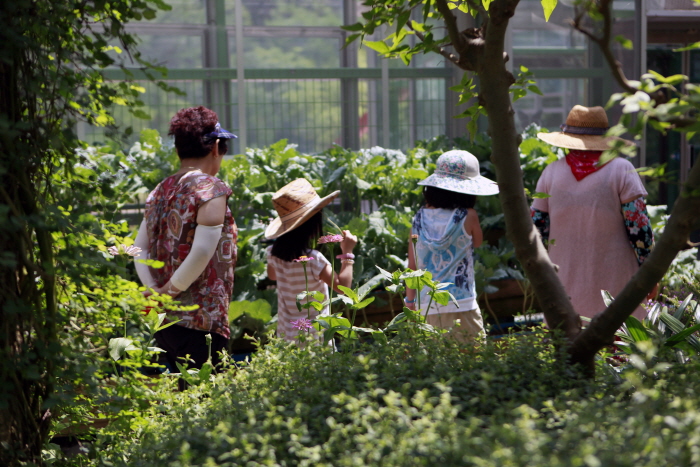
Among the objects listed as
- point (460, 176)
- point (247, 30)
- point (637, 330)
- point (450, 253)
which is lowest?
point (637, 330)

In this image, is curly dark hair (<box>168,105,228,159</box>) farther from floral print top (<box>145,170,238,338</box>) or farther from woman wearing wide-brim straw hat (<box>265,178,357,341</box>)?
woman wearing wide-brim straw hat (<box>265,178,357,341</box>)

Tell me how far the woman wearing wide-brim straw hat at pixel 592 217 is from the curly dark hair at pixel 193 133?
173 cm

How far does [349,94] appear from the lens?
24.6ft

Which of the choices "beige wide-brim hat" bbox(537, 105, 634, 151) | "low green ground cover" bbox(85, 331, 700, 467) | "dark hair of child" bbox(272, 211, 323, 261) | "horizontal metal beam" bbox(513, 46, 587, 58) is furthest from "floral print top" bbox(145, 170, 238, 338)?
"horizontal metal beam" bbox(513, 46, 587, 58)

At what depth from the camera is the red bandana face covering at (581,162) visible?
3.76 meters

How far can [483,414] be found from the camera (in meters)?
1.91

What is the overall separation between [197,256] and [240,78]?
4.18 m

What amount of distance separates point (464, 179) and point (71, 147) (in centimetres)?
223

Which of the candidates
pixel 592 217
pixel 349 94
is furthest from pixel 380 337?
pixel 349 94

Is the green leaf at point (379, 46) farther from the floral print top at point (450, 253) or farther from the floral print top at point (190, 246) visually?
the floral print top at point (450, 253)

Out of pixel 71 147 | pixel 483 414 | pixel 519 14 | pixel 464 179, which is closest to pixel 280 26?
pixel 519 14

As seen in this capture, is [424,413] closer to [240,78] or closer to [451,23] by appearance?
[451,23]

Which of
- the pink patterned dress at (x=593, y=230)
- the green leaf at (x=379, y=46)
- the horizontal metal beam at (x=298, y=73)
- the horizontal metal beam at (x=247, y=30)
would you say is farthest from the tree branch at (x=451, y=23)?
the horizontal metal beam at (x=247, y=30)

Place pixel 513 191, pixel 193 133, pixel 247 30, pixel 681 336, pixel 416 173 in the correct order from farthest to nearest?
pixel 247 30
pixel 416 173
pixel 193 133
pixel 681 336
pixel 513 191
